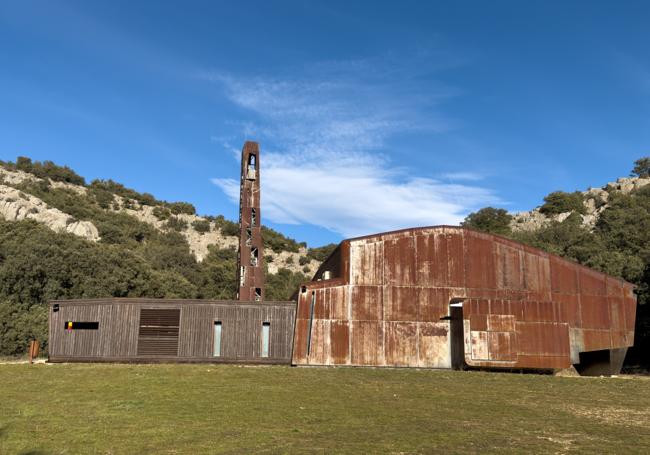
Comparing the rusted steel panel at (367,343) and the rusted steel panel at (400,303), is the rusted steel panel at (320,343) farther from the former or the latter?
the rusted steel panel at (400,303)

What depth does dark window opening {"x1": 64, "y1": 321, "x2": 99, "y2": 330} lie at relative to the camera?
28719mm

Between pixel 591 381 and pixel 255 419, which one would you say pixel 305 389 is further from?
pixel 591 381

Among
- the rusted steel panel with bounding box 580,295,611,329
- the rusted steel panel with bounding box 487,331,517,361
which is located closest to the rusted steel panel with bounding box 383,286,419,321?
the rusted steel panel with bounding box 487,331,517,361

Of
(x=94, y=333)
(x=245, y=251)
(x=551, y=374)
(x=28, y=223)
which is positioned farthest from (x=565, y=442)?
(x=28, y=223)

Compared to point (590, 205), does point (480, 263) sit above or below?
below

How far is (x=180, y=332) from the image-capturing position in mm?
28719

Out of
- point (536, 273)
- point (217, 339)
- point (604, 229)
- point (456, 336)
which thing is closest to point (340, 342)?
point (456, 336)

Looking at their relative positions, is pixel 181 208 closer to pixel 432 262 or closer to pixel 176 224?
pixel 176 224

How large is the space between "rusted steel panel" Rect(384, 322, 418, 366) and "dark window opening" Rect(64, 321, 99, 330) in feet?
52.9

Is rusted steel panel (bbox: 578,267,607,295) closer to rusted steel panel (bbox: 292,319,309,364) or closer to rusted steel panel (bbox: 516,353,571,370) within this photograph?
rusted steel panel (bbox: 516,353,571,370)

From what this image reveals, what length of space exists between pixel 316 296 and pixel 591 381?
48.3 feet

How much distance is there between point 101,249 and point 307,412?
5107 cm

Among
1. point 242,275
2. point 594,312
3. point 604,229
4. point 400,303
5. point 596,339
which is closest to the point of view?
point 400,303

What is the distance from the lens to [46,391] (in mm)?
19672
